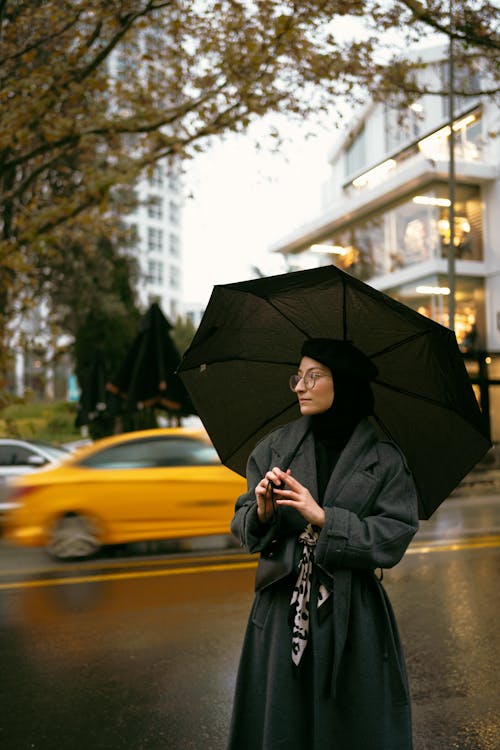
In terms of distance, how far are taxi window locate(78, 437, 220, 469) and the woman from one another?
262 inches

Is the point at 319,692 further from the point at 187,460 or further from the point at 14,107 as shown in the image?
the point at 14,107

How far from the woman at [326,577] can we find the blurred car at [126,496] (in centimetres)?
652

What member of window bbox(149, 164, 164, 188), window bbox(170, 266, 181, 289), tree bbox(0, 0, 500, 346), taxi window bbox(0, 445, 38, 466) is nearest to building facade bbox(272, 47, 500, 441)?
window bbox(149, 164, 164, 188)

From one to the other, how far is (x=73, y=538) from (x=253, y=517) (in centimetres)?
681

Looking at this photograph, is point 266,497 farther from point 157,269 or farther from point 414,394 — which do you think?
point 157,269

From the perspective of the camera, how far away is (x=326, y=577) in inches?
97.8

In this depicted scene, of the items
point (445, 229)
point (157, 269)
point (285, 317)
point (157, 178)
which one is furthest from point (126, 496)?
point (157, 269)

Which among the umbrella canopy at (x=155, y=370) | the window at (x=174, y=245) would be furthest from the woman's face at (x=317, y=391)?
the window at (x=174, y=245)

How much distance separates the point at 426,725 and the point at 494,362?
22.2 metres

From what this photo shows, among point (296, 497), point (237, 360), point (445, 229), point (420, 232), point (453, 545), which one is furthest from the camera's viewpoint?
point (420, 232)

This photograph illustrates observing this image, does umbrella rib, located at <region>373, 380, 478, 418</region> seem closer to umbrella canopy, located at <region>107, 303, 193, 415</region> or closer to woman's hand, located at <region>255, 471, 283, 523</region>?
woman's hand, located at <region>255, 471, 283, 523</region>

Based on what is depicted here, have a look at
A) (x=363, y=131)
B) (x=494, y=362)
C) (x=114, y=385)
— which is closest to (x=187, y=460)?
(x=114, y=385)

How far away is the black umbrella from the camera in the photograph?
110 inches

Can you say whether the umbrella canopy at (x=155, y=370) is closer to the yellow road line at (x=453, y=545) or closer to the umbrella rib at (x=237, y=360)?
the yellow road line at (x=453, y=545)
